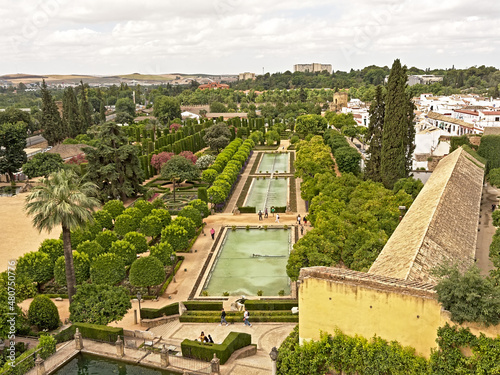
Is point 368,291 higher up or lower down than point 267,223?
higher up

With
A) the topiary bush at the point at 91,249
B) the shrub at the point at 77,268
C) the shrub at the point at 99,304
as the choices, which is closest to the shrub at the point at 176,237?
the topiary bush at the point at 91,249

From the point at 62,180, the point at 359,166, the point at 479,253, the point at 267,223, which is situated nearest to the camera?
the point at 62,180

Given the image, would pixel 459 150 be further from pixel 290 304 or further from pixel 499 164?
pixel 290 304

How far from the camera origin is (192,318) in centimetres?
2350

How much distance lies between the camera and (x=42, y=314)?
2212cm

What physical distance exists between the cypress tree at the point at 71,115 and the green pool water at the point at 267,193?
43.1m

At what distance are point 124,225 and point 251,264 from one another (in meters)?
10.3

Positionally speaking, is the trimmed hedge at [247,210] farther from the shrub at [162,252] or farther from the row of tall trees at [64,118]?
the row of tall trees at [64,118]

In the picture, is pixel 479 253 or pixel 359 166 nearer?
A: pixel 479 253

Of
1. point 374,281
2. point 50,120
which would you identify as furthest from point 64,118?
point 374,281

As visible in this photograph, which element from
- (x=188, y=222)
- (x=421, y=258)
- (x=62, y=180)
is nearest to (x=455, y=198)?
(x=421, y=258)

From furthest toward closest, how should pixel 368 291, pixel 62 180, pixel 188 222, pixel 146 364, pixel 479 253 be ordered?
pixel 188 222, pixel 479 253, pixel 62 180, pixel 146 364, pixel 368 291

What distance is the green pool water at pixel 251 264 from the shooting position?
28031 mm

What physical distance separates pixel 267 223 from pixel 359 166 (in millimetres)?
20168
